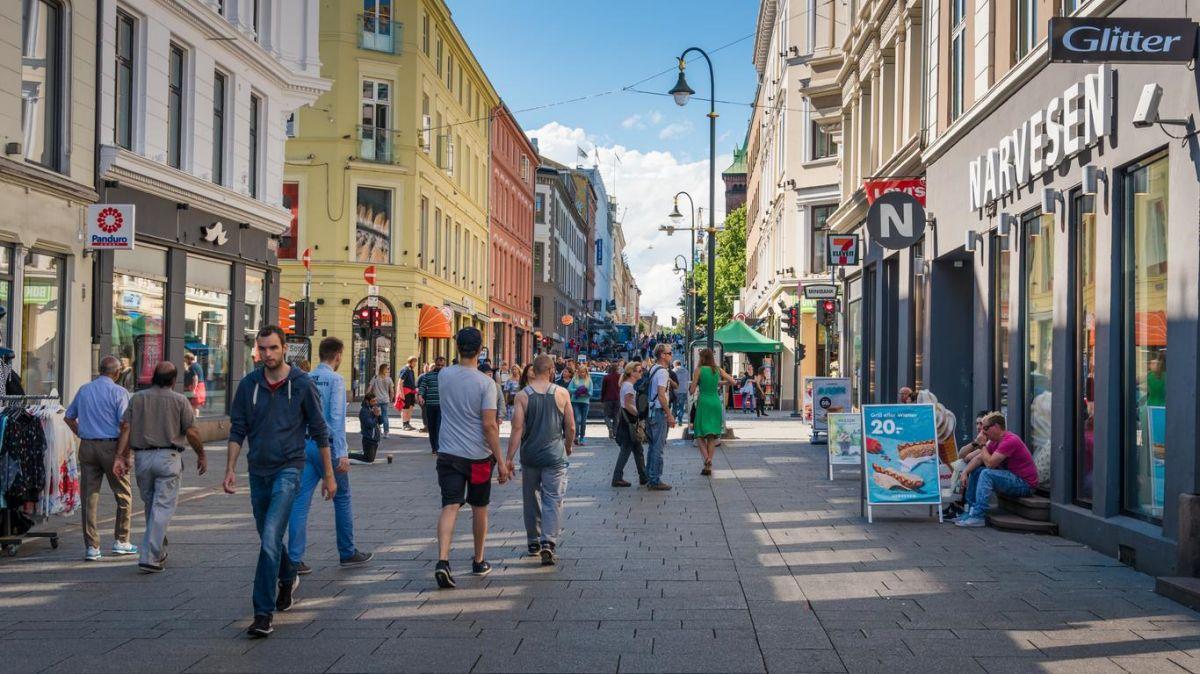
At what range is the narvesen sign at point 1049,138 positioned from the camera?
34.8 feet

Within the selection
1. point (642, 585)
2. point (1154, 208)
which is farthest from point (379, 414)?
point (1154, 208)

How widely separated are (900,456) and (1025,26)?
16.7 ft

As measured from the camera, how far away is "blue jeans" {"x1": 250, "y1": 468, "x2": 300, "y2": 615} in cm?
710

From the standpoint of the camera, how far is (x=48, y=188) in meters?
16.6

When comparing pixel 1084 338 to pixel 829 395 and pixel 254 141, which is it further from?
pixel 254 141

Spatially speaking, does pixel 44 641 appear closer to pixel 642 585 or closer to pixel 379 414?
pixel 642 585

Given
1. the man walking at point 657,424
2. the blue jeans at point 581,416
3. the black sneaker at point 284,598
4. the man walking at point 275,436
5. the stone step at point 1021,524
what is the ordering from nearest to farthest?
the man walking at point 275,436 < the black sneaker at point 284,598 < the stone step at point 1021,524 < the man walking at point 657,424 < the blue jeans at point 581,416

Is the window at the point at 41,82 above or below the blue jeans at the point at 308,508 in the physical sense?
above

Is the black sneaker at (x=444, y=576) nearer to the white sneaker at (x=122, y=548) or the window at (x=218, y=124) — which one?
the white sneaker at (x=122, y=548)

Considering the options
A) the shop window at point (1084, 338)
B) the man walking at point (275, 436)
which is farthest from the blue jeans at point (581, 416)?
the man walking at point (275, 436)

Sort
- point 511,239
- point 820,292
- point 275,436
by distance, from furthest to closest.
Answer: point 511,239 → point 820,292 → point 275,436

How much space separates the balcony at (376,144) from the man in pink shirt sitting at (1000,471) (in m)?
31.3

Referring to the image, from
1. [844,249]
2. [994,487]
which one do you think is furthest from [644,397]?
[844,249]

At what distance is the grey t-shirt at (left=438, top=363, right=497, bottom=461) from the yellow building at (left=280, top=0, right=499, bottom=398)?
3038 cm
